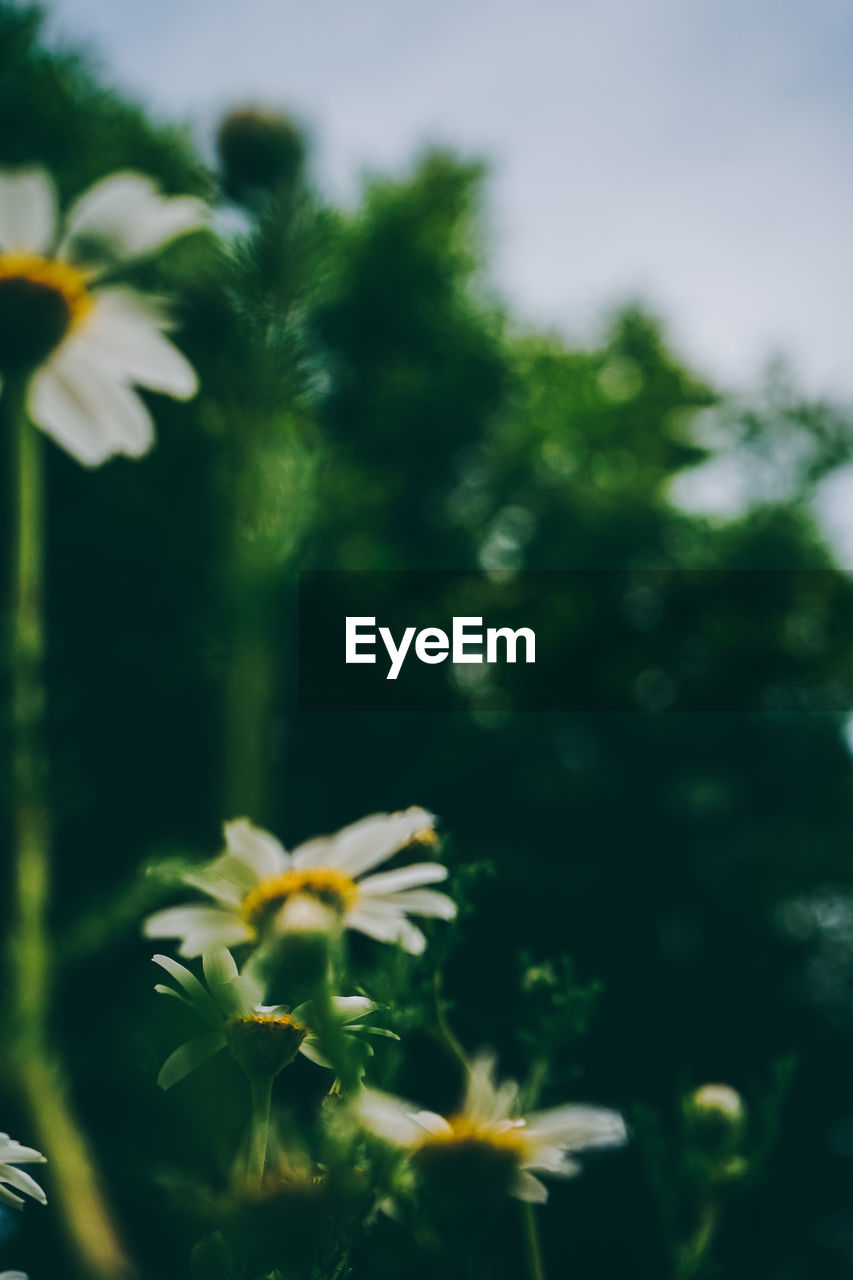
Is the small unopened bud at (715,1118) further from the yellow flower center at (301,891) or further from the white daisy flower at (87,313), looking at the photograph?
the white daisy flower at (87,313)

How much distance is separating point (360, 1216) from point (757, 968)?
3.85m

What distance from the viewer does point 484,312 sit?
4359 millimetres

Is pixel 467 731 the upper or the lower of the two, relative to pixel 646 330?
lower

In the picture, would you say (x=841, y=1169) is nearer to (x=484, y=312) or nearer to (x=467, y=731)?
(x=467, y=731)

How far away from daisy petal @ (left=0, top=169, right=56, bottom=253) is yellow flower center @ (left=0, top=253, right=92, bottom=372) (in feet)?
0.07

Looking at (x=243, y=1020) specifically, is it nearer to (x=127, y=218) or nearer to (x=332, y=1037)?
(x=332, y=1037)

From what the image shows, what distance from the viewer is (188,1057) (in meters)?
0.30

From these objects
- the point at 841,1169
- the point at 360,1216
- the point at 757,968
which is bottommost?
the point at 841,1169

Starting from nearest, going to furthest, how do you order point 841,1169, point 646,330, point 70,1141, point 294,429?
point 70,1141
point 294,429
point 841,1169
point 646,330

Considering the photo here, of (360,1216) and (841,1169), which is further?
(841,1169)

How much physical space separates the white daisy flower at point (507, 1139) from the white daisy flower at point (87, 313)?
31 cm

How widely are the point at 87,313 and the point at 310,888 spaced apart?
376 millimetres

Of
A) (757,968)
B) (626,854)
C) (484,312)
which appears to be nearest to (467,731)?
(626,854)

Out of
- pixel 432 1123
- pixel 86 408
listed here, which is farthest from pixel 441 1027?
pixel 86 408
